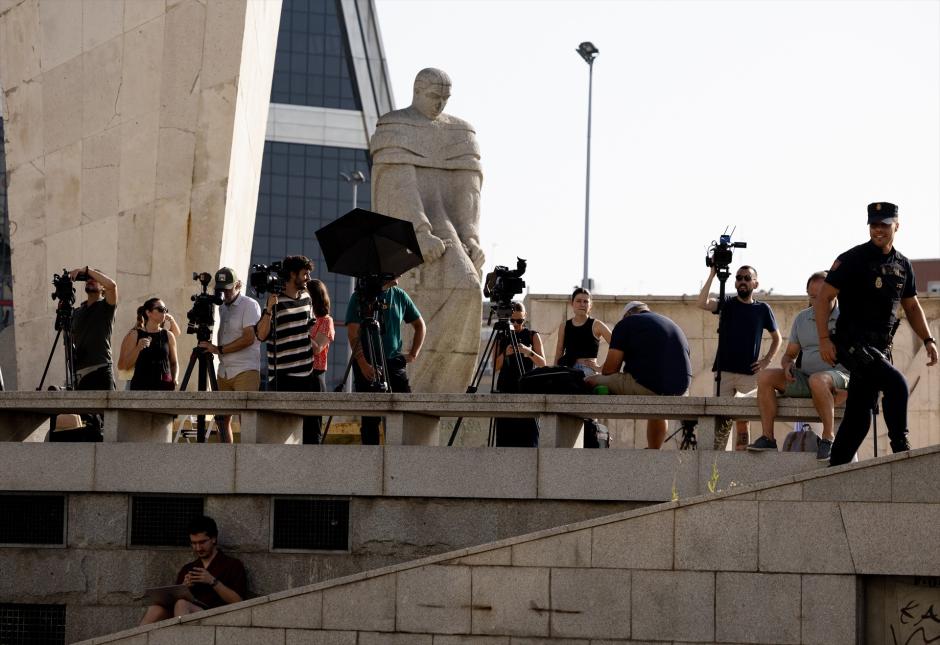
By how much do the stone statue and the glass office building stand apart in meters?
70.9

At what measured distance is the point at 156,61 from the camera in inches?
609

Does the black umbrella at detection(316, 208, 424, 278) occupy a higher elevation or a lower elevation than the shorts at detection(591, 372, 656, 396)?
higher

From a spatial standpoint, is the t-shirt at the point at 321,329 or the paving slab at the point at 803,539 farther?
the t-shirt at the point at 321,329

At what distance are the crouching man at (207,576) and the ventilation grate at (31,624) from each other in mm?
795

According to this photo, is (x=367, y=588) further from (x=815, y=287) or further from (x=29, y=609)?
(x=815, y=287)

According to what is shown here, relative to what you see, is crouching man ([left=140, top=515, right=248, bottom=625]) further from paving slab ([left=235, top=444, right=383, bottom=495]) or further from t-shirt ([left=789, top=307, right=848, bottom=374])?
t-shirt ([left=789, top=307, right=848, bottom=374])

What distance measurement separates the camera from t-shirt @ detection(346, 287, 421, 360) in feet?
38.3

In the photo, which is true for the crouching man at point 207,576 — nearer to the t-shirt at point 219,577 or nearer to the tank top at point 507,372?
the t-shirt at point 219,577

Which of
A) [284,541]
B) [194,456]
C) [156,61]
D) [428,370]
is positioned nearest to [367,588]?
[284,541]

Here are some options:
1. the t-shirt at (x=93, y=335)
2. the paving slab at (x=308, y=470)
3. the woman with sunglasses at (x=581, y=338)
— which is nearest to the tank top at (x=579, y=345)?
the woman with sunglasses at (x=581, y=338)

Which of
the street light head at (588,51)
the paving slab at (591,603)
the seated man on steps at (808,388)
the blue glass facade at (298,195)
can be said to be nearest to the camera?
the paving slab at (591,603)

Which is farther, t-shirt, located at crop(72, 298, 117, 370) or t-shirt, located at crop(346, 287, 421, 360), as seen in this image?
t-shirt, located at crop(72, 298, 117, 370)

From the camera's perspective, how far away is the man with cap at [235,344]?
40.1 ft

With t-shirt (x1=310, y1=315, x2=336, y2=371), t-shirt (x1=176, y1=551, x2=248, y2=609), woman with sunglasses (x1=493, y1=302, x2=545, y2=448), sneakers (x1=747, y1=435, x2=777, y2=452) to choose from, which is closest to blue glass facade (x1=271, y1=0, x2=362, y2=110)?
woman with sunglasses (x1=493, y1=302, x2=545, y2=448)
